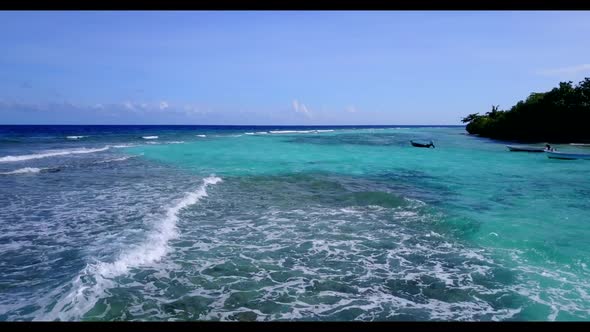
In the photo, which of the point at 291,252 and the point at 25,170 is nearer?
the point at 291,252

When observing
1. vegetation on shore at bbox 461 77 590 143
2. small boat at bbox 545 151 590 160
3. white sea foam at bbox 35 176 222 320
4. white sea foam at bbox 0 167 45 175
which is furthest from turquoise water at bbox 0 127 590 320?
vegetation on shore at bbox 461 77 590 143

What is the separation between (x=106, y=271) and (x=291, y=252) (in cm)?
423

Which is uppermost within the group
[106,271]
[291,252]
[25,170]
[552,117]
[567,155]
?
[552,117]

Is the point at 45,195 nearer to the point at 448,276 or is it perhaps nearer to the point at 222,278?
the point at 222,278

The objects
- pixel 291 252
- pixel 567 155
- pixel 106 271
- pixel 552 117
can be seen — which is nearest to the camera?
pixel 106 271

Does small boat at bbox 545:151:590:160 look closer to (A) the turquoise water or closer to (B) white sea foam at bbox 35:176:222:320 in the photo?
(A) the turquoise water

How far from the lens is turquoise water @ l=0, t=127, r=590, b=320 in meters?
7.11

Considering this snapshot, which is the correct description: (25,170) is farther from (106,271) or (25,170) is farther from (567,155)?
(567,155)

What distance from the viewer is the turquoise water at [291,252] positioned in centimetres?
711

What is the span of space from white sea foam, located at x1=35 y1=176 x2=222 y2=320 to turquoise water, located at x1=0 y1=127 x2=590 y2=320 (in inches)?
1.3

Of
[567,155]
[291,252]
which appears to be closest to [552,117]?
[567,155]

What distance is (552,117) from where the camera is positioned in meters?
63.2

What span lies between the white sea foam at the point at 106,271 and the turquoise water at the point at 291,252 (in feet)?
0.11
